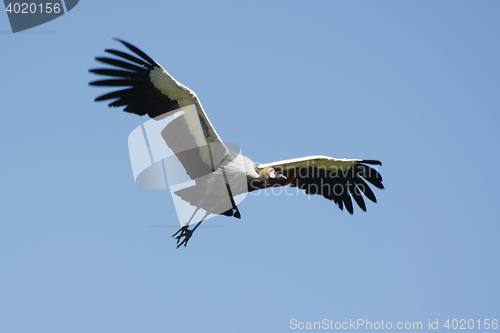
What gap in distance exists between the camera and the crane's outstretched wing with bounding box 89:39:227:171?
9.98m

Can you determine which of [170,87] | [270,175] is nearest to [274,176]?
[270,175]

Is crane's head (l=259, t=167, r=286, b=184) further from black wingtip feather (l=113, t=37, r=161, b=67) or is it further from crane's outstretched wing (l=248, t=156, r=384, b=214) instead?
black wingtip feather (l=113, t=37, r=161, b=67)

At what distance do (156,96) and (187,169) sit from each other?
1927 millimetres

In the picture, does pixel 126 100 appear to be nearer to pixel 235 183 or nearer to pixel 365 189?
pixel 235 183

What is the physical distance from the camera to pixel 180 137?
35.5 feet

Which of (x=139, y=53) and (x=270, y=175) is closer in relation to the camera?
(x=139, y=53)

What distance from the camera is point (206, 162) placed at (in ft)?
36.6

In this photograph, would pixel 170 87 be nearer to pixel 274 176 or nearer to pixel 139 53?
pixel 139 53

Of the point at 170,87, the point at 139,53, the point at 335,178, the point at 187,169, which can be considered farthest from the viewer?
the point at 335,178

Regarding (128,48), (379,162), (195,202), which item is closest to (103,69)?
(128,48)

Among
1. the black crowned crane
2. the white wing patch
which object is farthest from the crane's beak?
the white wing patch

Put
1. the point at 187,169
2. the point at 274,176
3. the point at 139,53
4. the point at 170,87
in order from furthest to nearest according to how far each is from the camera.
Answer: the point at 187,169 < the point at 274,176 < the point at 170,87 < the point at 139,53

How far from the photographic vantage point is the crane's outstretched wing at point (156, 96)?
9977mm

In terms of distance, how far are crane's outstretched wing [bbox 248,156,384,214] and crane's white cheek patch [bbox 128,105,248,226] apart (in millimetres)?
1312
